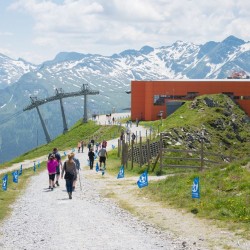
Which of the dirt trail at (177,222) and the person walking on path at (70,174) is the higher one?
the person walking on path at (70,174)

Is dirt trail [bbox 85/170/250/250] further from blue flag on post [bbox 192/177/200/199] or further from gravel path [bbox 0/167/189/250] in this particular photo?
blue flag on post [bbox 192/177/200/199]

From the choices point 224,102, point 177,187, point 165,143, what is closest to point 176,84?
point 224,102

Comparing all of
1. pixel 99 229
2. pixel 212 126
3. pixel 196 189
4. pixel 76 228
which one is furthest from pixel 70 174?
pixel 212 126

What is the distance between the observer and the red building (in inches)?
4087

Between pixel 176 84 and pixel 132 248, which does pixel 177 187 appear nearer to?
pixel 132 248

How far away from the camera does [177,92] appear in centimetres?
10900

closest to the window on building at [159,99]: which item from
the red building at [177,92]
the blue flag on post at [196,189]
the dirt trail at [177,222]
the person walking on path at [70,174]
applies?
the red building at [177,92]

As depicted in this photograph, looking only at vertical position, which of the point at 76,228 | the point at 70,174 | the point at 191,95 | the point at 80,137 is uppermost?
the point at 191,95

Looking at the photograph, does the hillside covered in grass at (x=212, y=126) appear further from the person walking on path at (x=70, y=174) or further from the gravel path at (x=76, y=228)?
the gravel path at (x=76, y=228)

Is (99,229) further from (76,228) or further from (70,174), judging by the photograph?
(70,174)

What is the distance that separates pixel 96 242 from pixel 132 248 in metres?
1.19

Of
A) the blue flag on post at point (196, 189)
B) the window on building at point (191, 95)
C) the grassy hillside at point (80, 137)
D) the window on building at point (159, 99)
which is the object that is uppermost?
the window on building at point (191, 95)

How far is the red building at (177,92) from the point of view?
341ft

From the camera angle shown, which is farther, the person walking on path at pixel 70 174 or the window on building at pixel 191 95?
the window on building at pixel 191 95
